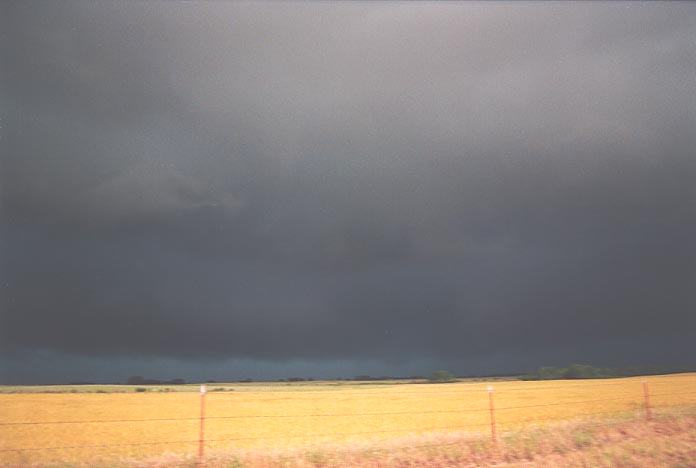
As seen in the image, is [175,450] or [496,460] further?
[175,450]

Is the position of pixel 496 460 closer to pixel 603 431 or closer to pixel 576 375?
pixel 603 431

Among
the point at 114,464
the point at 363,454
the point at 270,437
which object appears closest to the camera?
the point at 114,464

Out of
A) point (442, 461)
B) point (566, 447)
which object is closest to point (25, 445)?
point (442, 461)

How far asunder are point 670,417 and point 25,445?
1042 inches

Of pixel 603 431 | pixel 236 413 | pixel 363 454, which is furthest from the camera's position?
pixel 236 413

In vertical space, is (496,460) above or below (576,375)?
below

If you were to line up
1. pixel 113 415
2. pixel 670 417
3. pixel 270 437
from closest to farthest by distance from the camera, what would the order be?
pixel 670 417
pixel 270 437
pixel 113 415

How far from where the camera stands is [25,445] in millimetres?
20875

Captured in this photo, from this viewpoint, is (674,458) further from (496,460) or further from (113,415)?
(113,415)

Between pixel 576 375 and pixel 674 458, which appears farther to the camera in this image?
pixel 576 375

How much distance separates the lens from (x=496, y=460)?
46.2ft

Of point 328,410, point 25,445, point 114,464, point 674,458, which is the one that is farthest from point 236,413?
point 674,458

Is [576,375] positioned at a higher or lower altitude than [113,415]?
higher

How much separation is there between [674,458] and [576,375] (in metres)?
134
